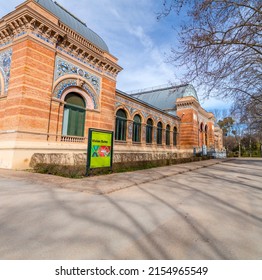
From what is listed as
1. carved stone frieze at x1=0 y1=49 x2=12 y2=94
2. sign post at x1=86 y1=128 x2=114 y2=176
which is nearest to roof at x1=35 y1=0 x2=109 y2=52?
carved stone frieze at x1=0 y1=49 x2=12 y2=94

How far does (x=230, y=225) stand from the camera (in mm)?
3080

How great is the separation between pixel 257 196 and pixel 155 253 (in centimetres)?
464

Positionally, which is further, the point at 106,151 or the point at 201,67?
the point at 106,151

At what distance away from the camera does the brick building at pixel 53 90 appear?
1027 cm

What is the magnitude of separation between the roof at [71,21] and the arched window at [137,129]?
8409 millimetres

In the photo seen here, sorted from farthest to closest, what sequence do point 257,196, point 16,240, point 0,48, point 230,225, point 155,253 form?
point 0,48 → point 257,196 → point 230,225 → point 16,240 → point 155,253

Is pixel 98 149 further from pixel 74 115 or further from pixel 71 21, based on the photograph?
pixel 71 21

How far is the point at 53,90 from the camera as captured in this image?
38.7ft

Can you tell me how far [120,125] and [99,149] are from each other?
32.7 feet

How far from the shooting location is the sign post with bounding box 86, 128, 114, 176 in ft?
26.8

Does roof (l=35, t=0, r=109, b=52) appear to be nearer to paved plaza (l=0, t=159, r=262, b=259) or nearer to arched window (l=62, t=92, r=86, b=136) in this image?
arched window (l=62, t=92, r=86, b=136)

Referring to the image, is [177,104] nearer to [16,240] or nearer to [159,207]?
[159,207]

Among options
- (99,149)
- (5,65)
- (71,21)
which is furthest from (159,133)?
(5,65)

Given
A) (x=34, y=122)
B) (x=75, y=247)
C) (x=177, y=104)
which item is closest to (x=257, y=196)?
(x=75, y=247)
